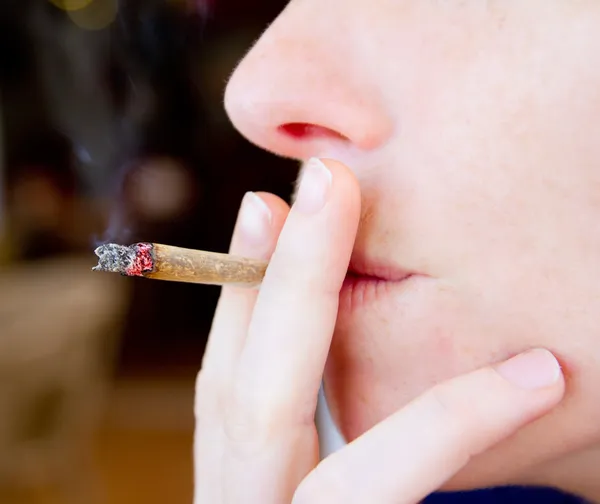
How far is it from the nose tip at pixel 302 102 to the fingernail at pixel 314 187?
41 mm

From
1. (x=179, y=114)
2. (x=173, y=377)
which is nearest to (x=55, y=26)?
(x=179, y=114)

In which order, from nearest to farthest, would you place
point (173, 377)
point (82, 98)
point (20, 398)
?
point (20, 398) → point (82, 98) → point (173, 377)

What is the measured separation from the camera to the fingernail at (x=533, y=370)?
547 mm

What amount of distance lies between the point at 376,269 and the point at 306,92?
0.18 m

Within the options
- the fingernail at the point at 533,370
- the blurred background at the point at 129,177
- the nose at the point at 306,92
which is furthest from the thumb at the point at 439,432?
the blurred background at the point at 129,177

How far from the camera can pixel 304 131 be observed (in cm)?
64

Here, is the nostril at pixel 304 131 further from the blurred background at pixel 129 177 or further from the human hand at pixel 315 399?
the blurred background at pixel 129 177

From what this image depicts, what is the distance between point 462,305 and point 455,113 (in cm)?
17

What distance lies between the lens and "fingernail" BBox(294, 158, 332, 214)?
0.56 meters

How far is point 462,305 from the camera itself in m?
0.56

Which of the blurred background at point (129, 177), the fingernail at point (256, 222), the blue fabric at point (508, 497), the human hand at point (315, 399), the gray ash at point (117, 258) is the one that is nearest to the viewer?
the gray ash at point (117, 258)

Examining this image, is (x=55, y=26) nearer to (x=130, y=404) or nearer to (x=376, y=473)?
(x=130, y=404)

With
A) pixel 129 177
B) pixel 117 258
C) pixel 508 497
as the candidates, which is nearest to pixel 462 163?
pixel 117 258

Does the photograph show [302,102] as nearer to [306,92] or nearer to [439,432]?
[306,92]
